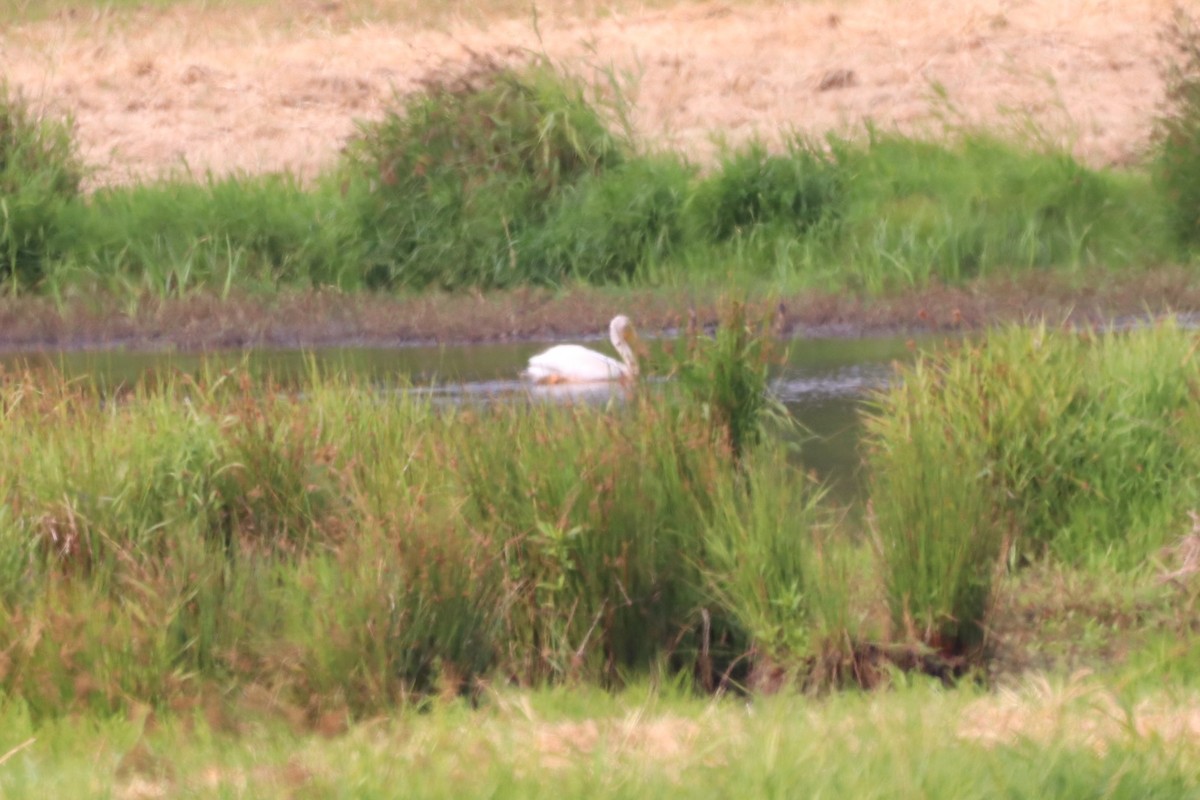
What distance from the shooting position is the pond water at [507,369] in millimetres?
9711

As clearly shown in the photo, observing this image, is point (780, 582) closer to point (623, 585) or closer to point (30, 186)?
point (623, 585)

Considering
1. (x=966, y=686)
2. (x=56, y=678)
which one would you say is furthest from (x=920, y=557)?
(x=56, y=678)

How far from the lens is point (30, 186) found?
1728 centimetres

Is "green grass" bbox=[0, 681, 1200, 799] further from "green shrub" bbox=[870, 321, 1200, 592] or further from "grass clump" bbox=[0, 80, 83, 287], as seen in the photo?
"grass clump" bbox=[0, 80, 83, 287]

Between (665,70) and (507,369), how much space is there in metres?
14.5

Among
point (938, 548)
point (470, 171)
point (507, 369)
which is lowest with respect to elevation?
point (507, 369)

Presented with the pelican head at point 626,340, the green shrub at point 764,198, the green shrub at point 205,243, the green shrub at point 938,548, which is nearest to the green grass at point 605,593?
the green shrub at point 938,548

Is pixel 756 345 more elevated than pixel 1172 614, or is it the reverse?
pixel 756 345

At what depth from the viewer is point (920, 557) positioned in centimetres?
607

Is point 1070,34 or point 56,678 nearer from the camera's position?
point 56,678

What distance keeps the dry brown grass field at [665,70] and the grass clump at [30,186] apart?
874mm

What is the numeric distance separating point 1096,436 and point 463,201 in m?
10.6

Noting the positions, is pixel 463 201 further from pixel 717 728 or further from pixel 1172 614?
pixel 717 728

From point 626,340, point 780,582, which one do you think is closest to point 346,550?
point 780,582
